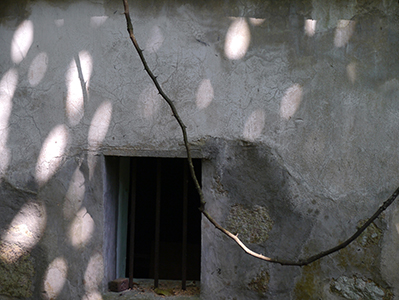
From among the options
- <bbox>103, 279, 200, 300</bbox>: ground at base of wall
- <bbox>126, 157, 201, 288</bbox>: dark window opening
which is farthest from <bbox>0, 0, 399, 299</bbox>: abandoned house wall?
<bbox>126, 157, 201, 288</bbox>: dark window opening

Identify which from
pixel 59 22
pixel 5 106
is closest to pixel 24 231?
pixel 5 106

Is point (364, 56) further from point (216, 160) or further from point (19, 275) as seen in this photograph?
point (19, 275)

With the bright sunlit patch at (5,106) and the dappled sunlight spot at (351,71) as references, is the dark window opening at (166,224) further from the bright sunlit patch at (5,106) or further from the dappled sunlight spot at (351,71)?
the dappled sunlight spot at (351,71)

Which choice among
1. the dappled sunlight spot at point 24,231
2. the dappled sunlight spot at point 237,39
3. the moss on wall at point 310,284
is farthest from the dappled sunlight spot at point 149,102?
the moss on wall at point 310,284

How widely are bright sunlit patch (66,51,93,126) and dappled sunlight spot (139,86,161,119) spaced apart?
393 millimetres

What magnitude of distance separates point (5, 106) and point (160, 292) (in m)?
1.66

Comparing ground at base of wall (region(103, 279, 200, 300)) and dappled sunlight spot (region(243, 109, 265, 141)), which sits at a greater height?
dappled sunlight spot (region(243, 109, 265, 141))

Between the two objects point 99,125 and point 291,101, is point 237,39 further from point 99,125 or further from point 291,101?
point 99,125

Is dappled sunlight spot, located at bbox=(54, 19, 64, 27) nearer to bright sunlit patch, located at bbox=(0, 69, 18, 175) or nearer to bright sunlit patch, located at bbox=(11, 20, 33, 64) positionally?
bright sunlit patch, located at bbox=(11, 20, 33, 64)

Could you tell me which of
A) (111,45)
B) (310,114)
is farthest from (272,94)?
(111,45)

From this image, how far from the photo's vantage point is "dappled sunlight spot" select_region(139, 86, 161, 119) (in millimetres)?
2393

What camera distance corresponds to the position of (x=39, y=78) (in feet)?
8.12

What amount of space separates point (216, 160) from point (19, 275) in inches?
60.5

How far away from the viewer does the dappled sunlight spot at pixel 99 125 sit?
2.42m
